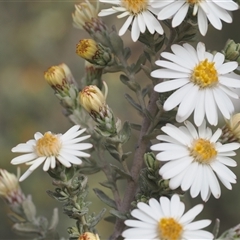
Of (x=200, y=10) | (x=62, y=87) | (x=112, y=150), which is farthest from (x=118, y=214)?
(x=200, y=10)

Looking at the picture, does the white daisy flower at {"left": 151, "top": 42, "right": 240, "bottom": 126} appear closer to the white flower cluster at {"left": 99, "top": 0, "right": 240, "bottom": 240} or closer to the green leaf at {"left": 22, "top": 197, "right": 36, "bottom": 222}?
the white flower cluster at {"left": 99, "top": 0, "right": 240, "bottom": 240}

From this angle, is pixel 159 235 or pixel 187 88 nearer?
pixel 159 235

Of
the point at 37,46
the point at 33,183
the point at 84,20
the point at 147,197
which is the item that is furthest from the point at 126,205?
the point at 37,46

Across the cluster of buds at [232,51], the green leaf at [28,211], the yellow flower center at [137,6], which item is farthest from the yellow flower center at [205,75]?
the green leaf at [28,211]

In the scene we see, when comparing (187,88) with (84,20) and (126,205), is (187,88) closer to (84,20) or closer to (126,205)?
(126,205)

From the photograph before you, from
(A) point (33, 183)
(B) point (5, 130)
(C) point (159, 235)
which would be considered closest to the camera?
(C) point (159, 235)

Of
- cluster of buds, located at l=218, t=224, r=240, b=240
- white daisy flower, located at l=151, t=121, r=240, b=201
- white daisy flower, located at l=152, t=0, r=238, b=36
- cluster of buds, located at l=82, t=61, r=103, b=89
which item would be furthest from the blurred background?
white daisy flower, located at l=152, t=0, r=238, b=36

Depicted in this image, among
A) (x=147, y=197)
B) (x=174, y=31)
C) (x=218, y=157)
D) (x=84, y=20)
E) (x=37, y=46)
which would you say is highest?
(x=37, y=46)

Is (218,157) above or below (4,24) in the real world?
below
